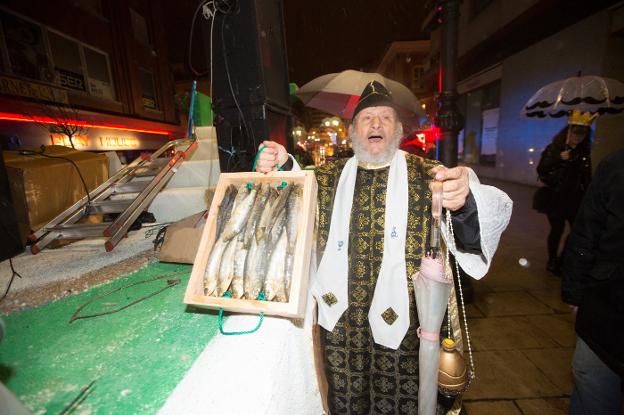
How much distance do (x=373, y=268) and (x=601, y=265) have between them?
1.60m

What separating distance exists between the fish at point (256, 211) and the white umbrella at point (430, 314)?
97 cm

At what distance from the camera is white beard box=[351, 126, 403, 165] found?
2.49m

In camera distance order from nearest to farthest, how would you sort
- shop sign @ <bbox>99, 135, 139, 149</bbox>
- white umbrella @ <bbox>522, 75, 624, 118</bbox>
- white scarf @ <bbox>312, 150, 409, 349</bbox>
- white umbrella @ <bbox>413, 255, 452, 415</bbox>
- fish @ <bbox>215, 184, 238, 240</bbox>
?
white umbrella @ <bbox>413, 255, 452, 415</bbox>, fish @ <bbox>215, 184, 238, 240</bbox>, white scarf @ <bbox>312, 150, 409, 349</bbox>, white umbrella @ <bbox>522, 75, 624, 118</bbox>, shop sign @ <bbox>99, 135, 139, 149</bbox>

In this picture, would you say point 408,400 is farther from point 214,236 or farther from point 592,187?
point 592,187

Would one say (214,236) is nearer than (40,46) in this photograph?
Yes

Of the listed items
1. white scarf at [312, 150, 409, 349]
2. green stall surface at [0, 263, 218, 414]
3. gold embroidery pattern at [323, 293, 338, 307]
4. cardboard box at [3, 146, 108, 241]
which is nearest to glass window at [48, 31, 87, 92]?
cardboard box at [3, 146, 108, 241]

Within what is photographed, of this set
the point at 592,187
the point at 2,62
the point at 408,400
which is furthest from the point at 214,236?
the point at 2,62

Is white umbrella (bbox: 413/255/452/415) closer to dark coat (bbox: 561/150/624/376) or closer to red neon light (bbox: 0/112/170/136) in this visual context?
dark coat (bbox: 561/150/624/376)

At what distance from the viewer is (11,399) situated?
0.83 meters

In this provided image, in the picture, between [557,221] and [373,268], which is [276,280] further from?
[557,221]

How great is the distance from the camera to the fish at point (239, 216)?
5.72ft

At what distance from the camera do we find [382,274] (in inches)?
84.5

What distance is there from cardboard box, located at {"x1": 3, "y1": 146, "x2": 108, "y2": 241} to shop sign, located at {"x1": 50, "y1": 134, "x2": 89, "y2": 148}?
818cm

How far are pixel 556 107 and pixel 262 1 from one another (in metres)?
6.28
